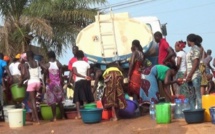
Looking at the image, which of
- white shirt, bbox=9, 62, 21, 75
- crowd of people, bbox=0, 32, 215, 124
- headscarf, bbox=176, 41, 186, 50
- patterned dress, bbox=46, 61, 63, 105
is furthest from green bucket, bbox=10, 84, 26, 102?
headscarf, bbox=176, 41, 186, 50

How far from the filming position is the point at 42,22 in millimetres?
18438

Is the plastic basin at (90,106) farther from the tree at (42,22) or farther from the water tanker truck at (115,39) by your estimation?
the tree at (42,22)

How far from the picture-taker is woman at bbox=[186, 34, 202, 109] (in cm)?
982

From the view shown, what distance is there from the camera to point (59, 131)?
10094 mm

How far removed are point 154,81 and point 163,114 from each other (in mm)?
1834

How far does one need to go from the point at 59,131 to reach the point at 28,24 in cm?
919

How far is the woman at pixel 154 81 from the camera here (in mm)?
11414

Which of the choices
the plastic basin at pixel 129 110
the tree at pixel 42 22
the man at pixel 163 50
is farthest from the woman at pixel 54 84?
the tree at pixel 42 22

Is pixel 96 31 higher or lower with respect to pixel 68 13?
lower

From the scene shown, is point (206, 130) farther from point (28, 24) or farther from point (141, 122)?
point (28, 24)

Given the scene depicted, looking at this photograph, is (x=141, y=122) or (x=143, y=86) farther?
(x=143, y=86)

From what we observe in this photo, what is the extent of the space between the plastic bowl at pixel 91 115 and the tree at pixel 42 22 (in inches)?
305

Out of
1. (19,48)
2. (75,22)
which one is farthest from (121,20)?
(75,22)

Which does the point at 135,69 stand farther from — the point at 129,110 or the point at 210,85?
the point at 210,85
